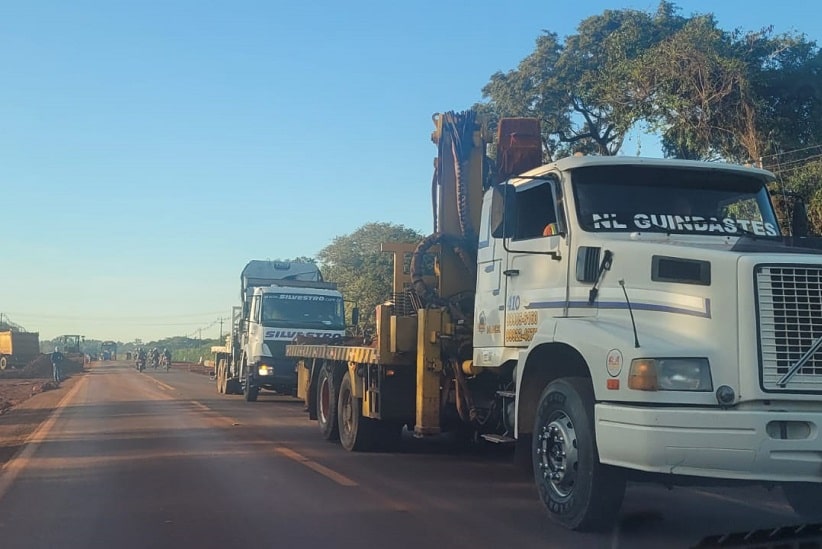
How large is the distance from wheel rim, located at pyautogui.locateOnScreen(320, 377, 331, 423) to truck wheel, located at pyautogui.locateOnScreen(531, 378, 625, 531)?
669 centimetres

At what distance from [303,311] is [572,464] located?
15.9m

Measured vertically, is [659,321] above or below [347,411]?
above

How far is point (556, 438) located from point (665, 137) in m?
18.8

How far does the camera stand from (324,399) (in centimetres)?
1355

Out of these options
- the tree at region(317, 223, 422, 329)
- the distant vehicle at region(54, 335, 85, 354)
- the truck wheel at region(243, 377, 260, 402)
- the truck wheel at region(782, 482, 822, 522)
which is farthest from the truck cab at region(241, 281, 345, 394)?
the distant vehicle at region(54, 335, 85, 354)

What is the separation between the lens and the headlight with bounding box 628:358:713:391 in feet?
18.9

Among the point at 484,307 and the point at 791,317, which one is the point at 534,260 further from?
the point at 791,317

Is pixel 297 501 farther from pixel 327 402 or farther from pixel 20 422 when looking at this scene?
pixel 20 422

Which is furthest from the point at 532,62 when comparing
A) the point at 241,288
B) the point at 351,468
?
the point at 351,468

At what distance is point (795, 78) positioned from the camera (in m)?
23.5

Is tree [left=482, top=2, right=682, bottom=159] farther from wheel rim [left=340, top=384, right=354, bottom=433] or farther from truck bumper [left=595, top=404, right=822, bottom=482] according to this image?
truck bumper [left=595, top=404, right=822, bottom=482]

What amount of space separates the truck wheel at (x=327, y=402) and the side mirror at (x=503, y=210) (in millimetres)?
5399

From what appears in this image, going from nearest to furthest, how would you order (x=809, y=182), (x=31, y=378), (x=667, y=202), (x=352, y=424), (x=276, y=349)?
(x=667, y=202) → (x=352, y=424) → (x=809, y=182) → (x=276, y=349) → (x=31, y=378)

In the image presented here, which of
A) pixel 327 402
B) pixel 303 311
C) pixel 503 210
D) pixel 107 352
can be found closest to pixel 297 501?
pixel 503 210
